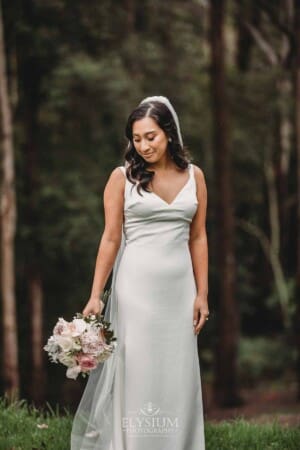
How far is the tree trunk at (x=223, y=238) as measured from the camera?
1861cm

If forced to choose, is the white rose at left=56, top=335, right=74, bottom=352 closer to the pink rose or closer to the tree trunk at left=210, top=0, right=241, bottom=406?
the pink rose

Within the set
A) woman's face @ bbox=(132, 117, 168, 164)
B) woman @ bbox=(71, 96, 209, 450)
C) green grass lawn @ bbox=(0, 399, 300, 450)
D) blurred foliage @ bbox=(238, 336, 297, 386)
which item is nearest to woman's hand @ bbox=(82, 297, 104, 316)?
woman @ bbox=(71, 96, 209, 450)

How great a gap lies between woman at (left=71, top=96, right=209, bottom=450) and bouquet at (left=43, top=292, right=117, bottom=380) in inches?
6.1

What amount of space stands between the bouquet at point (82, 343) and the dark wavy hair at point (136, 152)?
0.82m

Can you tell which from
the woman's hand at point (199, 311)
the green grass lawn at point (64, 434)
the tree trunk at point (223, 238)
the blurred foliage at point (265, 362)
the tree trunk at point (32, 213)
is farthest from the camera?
the blurred foliage at point (265, 362)

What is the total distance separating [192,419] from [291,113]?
69.0ft

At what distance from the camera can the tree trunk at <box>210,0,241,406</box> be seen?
18609 millimetres

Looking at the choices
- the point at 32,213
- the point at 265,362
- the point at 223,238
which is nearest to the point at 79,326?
the point at 223,238

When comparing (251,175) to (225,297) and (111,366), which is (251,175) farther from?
(111,366)

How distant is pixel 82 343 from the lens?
4938mm

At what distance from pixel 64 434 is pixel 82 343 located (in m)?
1.48

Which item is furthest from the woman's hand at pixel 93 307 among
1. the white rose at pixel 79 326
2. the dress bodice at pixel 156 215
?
the dress bodice at pixel 156 215

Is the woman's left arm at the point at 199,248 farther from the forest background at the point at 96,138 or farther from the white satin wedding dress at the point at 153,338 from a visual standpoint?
the forest background at the point at 96,138

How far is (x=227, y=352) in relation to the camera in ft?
62.4
